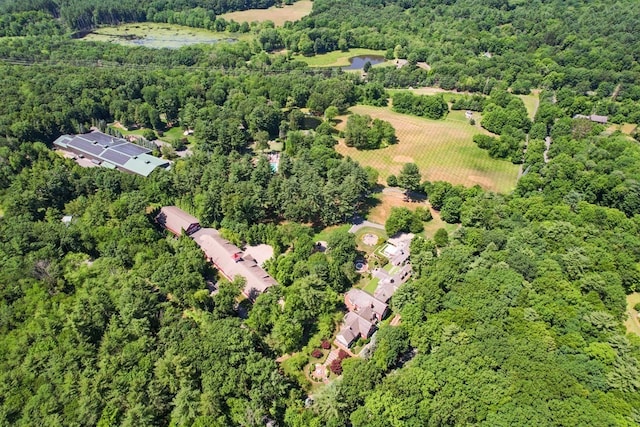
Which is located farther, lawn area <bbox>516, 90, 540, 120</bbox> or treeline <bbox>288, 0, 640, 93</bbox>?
treeline <bbox>288, 0, 640, 93</bbox>

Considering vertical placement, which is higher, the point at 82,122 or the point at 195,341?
the point at 195,341

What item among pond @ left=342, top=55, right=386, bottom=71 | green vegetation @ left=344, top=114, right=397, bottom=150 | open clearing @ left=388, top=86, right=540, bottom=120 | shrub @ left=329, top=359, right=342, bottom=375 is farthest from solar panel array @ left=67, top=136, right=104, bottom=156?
pond @ left=342, top=55, right=386, bottom=71

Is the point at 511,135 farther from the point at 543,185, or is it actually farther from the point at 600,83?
the point at 600,83

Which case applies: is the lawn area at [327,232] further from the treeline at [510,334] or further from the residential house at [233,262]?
the treeline at [510,334]

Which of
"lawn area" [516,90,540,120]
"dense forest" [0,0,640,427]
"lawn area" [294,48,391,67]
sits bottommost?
"lawn area" [294,48,391,67]

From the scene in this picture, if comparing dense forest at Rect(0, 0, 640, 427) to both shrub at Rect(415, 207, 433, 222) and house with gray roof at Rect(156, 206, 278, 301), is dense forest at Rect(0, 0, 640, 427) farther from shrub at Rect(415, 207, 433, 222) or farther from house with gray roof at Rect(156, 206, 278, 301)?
house with gray roof at Rect(156, 206, 278, 301)

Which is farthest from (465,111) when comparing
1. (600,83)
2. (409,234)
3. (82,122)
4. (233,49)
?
(82,122)
